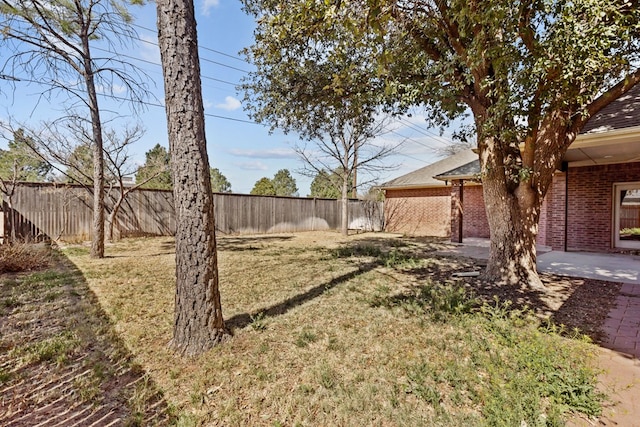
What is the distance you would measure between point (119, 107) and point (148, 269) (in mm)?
4592

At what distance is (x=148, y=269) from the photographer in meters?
5.99

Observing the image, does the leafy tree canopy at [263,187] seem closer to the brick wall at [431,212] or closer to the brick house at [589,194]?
the brick wall at [431,212]

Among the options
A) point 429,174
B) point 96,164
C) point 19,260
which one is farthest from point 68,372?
point 429,174

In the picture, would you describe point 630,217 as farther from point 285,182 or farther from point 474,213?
point 285,182

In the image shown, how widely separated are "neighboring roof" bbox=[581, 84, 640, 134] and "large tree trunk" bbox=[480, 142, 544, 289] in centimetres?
258

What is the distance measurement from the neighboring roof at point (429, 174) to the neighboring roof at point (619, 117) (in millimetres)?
7095

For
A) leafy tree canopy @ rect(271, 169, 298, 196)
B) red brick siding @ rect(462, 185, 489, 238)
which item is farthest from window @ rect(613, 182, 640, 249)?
leafy tree canopy @ rect(271, 169, 298, 196)

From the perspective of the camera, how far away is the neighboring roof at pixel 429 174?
14.6 meters

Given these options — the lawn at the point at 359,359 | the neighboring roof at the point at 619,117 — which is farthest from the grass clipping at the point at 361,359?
the neighboring roof at the point at 619,117

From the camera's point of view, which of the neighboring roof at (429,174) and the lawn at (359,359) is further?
the neighboring roof at (429,174)

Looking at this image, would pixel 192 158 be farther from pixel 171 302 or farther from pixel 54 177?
pixel 54 177

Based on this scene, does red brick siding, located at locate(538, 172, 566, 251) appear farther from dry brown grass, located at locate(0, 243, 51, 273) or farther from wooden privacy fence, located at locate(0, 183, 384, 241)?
dry brown grass, located at locate(0, 243, 51, 273)

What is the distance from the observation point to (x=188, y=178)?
2672 millimetres

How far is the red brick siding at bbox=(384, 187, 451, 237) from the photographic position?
14.2 meters
